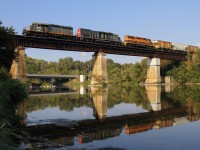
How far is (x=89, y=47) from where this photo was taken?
3258 inches

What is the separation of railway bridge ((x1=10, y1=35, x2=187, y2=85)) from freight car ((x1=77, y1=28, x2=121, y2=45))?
3.88ft

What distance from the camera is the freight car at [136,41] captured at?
9006cm

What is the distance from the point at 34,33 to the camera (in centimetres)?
6906

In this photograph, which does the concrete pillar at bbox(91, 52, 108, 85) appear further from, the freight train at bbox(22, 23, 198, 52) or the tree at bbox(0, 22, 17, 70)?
the tree at bbox(0, 22, 17, 70)

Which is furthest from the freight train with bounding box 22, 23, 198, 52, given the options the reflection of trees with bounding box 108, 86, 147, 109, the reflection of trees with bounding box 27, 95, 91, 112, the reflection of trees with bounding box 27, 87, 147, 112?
the reflection of trees with bounding box 27, 95, 91, 112

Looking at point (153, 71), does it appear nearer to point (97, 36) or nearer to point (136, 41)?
point (136, 41)

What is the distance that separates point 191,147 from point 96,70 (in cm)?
7728

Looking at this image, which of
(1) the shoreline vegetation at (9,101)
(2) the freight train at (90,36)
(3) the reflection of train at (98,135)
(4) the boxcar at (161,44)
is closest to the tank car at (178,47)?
(2) the freight train at (90,36)

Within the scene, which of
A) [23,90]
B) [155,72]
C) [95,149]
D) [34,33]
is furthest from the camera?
[155,72]

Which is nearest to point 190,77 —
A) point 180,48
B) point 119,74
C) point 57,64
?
point 180,48

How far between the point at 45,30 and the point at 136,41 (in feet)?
106

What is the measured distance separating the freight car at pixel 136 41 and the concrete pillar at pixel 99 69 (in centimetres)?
857

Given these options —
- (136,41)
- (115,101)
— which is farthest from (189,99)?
(136,41)

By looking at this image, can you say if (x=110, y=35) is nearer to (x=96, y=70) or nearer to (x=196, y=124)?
(x=96, y=70)
